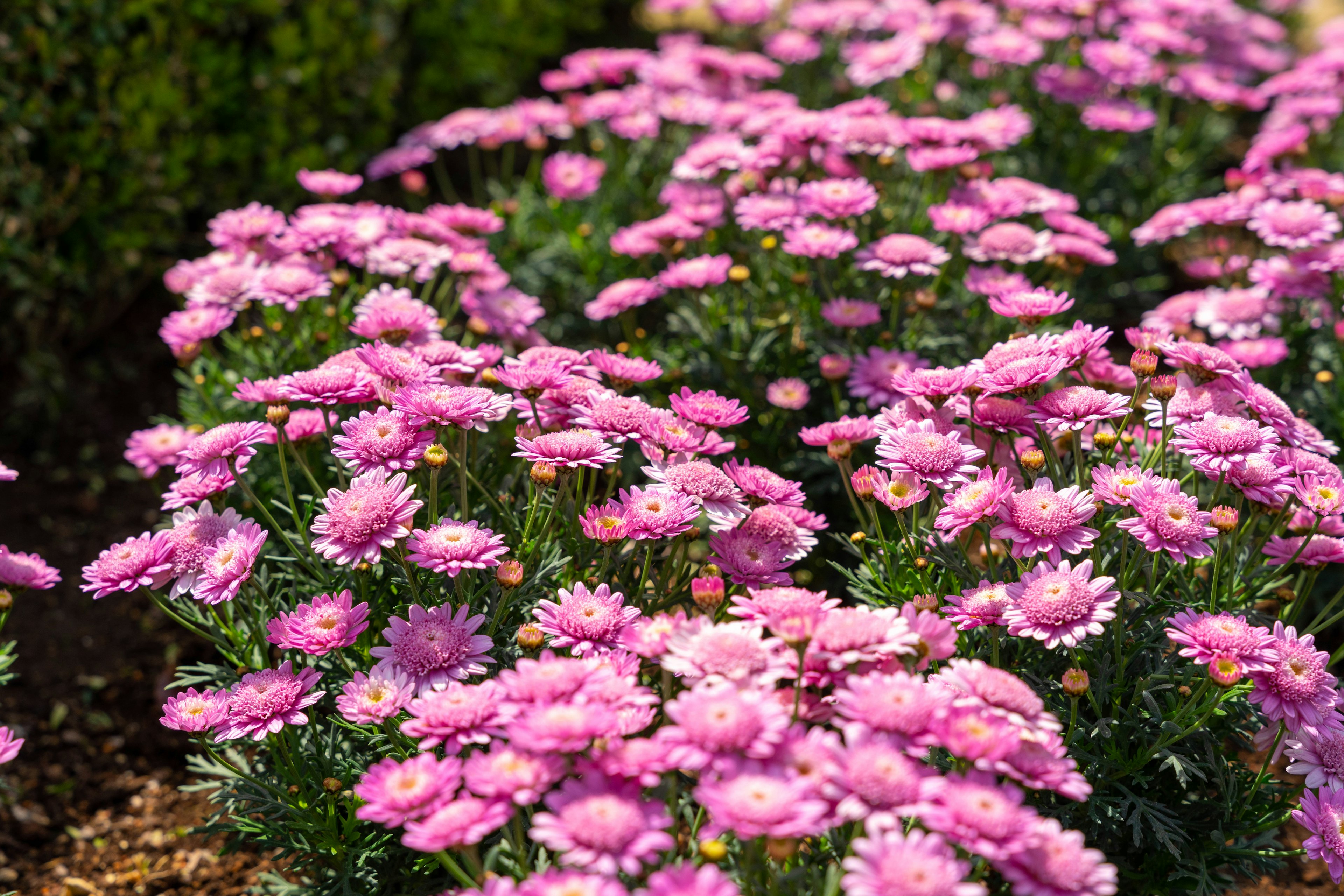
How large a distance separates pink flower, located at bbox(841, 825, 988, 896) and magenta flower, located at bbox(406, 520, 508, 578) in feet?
3.59

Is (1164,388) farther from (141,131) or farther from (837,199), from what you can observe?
(141,131)

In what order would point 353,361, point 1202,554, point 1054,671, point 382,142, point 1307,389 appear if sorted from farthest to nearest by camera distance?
point 382,142
point 1307,389
point 353,361
point 1054,671
point 1202,554

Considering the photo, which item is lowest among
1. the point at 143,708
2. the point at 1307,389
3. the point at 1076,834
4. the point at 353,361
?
the point at 143,708

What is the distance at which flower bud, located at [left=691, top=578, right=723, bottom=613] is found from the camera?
229 cm

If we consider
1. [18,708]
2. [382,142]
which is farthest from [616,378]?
[382,142]

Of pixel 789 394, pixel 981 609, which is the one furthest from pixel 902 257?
pixel 981 609

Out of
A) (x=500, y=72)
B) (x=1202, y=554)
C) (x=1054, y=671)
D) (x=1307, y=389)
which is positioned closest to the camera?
(x=1202, y=554)

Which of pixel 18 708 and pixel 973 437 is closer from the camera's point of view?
pixel 973 437

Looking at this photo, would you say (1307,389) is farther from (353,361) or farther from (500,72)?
(500,72)

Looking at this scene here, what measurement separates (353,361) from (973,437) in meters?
1.85

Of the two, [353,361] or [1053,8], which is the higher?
[1053,8]

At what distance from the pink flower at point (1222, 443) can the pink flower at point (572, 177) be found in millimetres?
3482

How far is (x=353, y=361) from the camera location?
117 inches

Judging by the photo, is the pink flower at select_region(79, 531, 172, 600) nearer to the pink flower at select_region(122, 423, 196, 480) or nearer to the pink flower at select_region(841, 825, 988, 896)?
the pink flower at select_region(122, 423, 196, 480)
